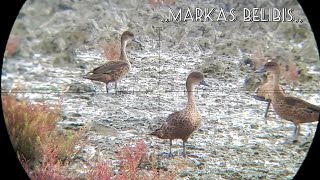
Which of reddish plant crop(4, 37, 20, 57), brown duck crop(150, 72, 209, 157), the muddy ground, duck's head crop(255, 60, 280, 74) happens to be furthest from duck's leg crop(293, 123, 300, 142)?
reddish plant crop(4, 37, 20, 57)

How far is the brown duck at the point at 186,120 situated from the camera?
3.64 metres

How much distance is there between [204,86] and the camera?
12.0 ft

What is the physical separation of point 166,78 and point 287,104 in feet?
2.22

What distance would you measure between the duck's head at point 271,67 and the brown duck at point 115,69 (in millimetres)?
710

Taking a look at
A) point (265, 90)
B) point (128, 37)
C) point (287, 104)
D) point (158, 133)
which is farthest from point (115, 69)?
point (287, 104)

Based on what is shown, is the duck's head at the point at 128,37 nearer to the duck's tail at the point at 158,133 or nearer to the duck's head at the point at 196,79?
the duck's head at the point at 196,79

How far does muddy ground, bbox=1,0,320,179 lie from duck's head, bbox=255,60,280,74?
6 cm

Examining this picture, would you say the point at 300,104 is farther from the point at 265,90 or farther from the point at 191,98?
the point at 191,98

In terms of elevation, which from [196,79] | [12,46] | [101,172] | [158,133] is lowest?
[101,172]

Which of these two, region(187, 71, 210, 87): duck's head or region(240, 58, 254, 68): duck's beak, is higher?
region(240, 58, 254, 68): duck's beak

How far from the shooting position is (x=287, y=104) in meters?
3.64

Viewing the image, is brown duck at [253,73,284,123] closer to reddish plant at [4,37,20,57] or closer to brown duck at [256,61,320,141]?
brown duck at [256,61,320,141]

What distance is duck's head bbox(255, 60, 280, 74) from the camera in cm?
365

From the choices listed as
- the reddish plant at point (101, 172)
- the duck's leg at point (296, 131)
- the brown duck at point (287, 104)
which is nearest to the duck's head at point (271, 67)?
the brown duck at point (287, 104)
